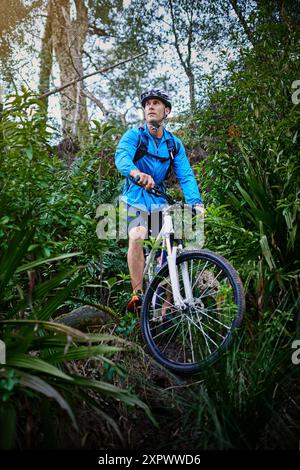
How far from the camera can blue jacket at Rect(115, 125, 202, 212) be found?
404cm

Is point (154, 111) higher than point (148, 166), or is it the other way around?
point (154, 111)

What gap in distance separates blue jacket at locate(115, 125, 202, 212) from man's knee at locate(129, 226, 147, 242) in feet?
0.70

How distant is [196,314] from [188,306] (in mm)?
106

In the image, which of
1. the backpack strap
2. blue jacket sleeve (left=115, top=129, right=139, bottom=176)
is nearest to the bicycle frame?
blue jacket sleeve (left=115, top=129, right=139, bottom=176)

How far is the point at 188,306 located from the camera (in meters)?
3.37

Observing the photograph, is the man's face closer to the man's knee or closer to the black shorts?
the black shorts

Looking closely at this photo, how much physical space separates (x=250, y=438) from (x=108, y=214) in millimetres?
2204

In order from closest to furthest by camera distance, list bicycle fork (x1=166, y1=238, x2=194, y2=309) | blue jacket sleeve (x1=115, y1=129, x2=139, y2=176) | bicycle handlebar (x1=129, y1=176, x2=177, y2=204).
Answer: bicycle fork (x1=166, y1=238, x2=194, y2=309)
bicycle handlebar (x1=129, y1=176, x2=177, y2=204)
blue jacket sleeve (x1=115, y1=129, x2=139, y2=176)

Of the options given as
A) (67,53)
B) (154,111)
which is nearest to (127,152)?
(154,111)

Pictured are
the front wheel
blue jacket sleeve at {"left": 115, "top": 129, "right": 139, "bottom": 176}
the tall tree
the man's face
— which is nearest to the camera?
the front wheel

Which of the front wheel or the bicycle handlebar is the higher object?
the bicycle handlebar

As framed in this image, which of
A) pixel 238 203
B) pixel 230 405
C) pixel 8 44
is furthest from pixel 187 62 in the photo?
pixel 230 405

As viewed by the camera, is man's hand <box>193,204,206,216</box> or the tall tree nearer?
man's hand <box>193,204,206,216</box>

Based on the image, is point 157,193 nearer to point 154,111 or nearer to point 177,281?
point 154,111
